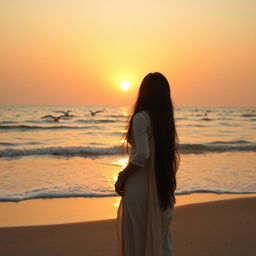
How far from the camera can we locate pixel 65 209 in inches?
249

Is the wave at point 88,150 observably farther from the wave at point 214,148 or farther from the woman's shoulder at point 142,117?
the woman's shoulder at point 142,117

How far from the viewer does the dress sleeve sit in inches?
103

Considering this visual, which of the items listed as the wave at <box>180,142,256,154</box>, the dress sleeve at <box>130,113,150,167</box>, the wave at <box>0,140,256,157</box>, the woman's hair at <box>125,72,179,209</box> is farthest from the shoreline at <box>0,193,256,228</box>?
the wave at <box>180,142,256,154</box>

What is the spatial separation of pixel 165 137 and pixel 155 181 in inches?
12.2

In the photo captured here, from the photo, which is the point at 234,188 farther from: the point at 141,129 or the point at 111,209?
the point at 141,129

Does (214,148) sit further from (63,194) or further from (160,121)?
(160,121)

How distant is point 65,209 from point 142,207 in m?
3.80

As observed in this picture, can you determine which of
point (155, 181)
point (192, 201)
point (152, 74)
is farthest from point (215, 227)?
point (152, 74)

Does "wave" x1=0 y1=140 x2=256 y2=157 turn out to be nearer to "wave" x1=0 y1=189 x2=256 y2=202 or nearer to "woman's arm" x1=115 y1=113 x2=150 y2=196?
"wave" x1=0 y1=189 x2=256 y2=202

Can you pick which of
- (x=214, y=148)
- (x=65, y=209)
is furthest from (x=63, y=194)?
(x=214, y=148)

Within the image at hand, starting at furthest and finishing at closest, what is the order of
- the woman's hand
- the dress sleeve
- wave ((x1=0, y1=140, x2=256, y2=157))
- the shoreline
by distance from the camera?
wave ((x1=0, y1=140, x2=256, y2=157)) → the shoreline → the woman's hand → the dress sleeve

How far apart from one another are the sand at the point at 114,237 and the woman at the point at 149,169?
1.62m

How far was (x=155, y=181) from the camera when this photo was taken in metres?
2.72

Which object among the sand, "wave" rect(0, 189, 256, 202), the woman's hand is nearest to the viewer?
the woman's hand
